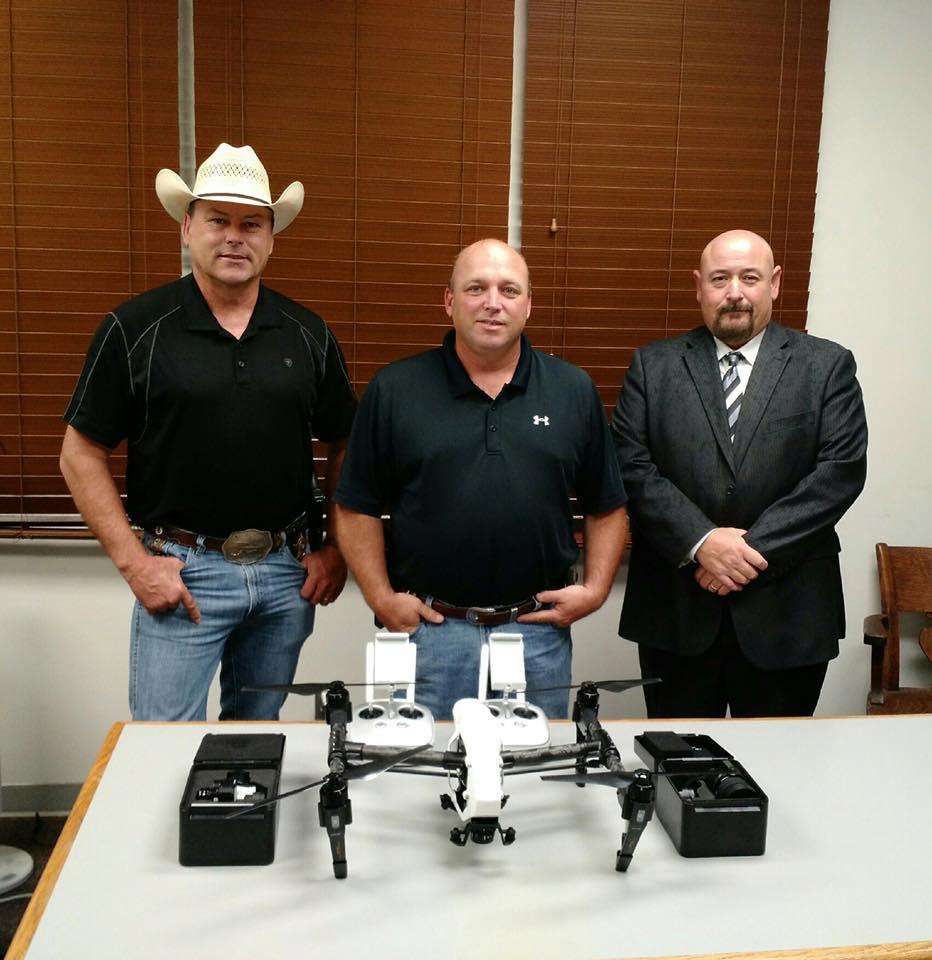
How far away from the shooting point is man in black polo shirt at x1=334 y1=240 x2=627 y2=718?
2.11m

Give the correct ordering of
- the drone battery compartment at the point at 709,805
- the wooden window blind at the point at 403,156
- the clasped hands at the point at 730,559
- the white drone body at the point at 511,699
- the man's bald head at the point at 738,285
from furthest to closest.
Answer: the wooden window blind at the point at 403,156
the man's bald head at the point at 738,285
the clasped hands at the point at 730,559
the white drone body at the point at 511,699
the drone battery compartment at the point at 709,805

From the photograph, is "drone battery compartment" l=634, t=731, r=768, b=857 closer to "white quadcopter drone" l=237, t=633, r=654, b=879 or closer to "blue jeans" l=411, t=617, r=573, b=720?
"white quadcopter drone" l=237, t=633, r=654, b=879

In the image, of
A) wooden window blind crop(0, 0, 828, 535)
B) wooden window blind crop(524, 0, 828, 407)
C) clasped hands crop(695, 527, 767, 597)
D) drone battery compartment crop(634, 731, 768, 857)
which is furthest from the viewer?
wooden window blind crop(524, 0, 828, 407)

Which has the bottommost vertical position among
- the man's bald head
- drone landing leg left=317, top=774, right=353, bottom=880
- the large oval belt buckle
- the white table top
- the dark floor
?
the dark floor

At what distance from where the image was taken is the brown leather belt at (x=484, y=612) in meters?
2.14

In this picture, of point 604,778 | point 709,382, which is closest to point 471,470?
point 709,382

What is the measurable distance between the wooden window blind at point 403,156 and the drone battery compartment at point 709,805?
68.7 inches

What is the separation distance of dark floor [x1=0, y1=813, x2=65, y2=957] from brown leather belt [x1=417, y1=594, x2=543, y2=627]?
4.78 ft

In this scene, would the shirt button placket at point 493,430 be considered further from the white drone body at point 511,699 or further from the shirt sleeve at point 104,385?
the shirt sleeve at point 104,385

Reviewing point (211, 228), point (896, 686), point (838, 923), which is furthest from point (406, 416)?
point (896, 686)

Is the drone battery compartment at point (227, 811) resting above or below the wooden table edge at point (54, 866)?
above

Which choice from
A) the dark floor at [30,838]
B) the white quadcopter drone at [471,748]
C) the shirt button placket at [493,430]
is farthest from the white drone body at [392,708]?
the dark floor at [30,838]

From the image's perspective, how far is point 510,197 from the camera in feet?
9.82

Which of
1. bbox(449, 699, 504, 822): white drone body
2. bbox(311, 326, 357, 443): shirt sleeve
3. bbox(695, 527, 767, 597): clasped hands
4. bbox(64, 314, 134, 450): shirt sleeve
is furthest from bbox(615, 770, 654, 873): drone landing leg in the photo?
bbox(64, 314, 134, 450): shirt sleeve
